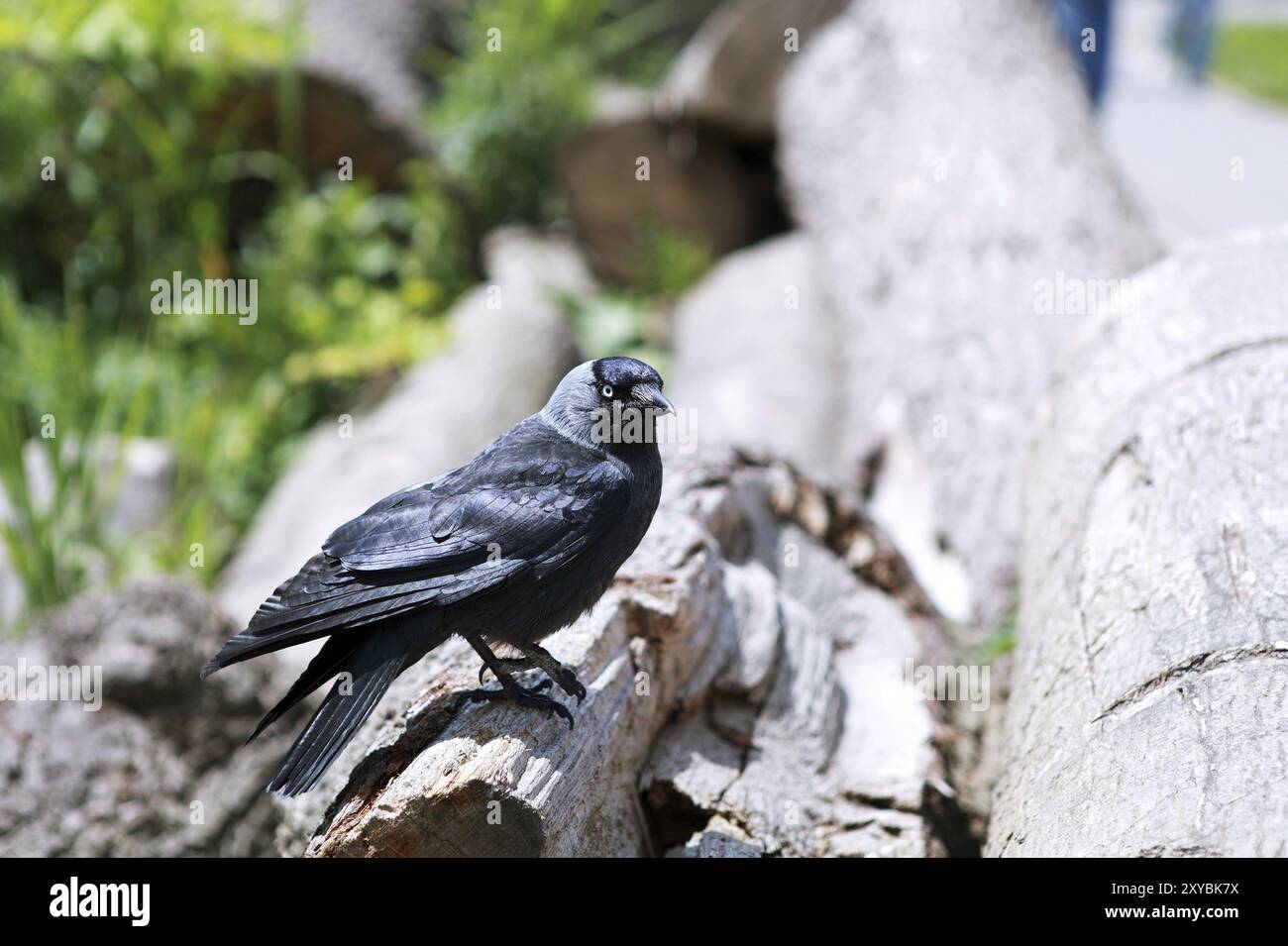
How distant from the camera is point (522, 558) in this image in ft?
7.32

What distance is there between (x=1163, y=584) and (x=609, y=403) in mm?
1385

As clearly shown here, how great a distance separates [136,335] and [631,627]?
5.04 m

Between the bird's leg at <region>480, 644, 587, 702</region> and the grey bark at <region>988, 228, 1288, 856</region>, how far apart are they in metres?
0.97

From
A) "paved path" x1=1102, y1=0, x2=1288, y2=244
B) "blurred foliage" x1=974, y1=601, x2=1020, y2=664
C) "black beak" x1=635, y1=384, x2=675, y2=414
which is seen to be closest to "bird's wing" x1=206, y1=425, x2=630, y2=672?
"black beak" x1=635, y1=384, x2=675, y2=414

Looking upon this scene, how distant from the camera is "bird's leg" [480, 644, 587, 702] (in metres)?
2.46

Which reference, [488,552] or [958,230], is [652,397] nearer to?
[488,552]

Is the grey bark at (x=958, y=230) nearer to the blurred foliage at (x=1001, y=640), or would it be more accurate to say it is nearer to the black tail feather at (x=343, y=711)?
the blurred foliage at (x=1001, y=640)

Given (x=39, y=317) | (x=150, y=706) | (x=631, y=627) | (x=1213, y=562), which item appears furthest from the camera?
(x=39, y=317)

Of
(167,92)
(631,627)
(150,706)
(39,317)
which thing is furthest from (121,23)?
(631,627)

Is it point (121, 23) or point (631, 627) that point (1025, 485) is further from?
point (121, 23)

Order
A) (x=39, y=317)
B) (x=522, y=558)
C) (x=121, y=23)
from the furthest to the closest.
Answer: (x=39, y=317)
(x=121, y=23)
(x=522, y=558)

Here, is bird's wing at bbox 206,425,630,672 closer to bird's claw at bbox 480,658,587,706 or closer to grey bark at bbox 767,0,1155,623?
bird's claw at bbox 480,658,587,706

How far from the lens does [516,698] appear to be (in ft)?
8.05

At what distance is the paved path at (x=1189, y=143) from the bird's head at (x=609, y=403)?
4541 mm
